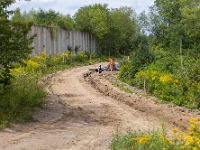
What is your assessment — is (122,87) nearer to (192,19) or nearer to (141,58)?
(141,58)

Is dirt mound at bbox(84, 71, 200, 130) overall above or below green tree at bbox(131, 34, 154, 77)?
below

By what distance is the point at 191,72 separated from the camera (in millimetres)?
14242

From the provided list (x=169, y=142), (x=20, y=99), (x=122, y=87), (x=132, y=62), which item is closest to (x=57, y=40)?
(x=132, y=62)

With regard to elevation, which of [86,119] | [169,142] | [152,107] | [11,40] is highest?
[11,40]

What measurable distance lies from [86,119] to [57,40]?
20.2 m

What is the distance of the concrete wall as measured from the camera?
27.1m

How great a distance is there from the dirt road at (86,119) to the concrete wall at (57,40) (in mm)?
10060

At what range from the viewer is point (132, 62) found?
19734mm

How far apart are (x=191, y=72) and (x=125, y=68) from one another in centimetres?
635

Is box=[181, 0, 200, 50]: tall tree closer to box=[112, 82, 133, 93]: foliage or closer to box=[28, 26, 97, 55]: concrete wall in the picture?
box=[28, 26, 97, 55]: concrete wall

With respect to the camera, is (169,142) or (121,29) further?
(121,29)

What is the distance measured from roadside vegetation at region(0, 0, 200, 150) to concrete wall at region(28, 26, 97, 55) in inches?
26.0

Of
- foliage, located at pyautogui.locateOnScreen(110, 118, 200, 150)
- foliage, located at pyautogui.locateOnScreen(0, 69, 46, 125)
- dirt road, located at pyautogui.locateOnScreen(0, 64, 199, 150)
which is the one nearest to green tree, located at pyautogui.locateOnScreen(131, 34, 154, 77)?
dirt road, located at pyautogui.locateOnScreen(0, 64, 199, 150)

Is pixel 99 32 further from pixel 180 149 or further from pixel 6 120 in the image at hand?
pixel 180 149
